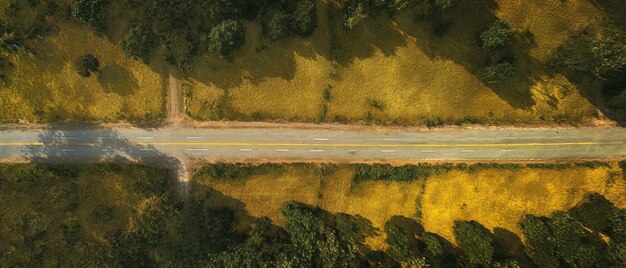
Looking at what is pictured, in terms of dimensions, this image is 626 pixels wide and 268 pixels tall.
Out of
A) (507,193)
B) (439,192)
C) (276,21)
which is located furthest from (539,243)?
(276,21)

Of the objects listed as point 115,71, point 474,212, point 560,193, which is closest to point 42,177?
point 115,71

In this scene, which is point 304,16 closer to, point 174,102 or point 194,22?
point 194,22

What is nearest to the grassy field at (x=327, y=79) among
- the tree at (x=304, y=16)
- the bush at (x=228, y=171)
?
the tree at (x=304, y=16)

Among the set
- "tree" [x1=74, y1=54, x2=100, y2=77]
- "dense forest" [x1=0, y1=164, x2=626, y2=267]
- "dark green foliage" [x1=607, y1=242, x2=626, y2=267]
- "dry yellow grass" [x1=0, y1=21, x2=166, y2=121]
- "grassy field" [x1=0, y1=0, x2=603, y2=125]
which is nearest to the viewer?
"dark green foliage" [x1=607, y1=242, x2=626, y2=267]

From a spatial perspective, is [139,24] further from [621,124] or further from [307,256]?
[621,124]

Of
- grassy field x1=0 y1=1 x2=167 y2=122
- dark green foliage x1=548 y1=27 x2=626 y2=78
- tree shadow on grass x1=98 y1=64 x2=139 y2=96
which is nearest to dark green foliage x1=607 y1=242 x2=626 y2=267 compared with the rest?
dark green foliage x1=548 y1=27 x2=626 y2=78

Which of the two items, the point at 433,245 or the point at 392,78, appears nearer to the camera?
the point at 433,245

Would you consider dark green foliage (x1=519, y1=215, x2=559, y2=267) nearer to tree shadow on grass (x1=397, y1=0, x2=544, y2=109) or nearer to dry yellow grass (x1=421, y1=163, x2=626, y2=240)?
dry yellow grass (x1=421, y1=163, x2=626, y2=240)
